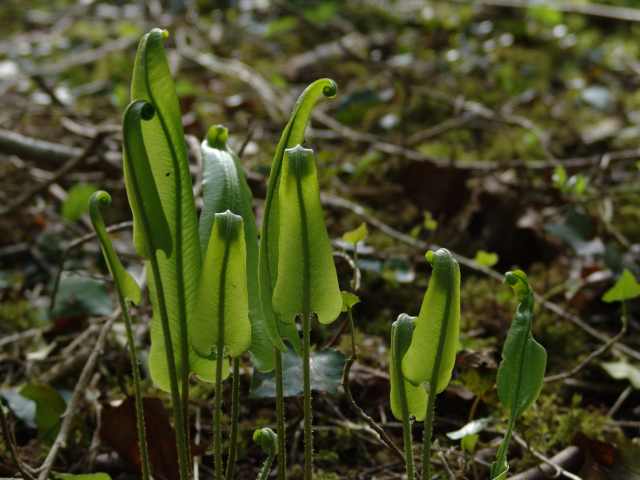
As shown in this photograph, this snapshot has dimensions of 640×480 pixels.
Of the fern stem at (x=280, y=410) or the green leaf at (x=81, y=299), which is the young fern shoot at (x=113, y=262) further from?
the green leaf at (x=81, y=299)

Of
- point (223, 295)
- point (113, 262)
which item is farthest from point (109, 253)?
point (223, 295)

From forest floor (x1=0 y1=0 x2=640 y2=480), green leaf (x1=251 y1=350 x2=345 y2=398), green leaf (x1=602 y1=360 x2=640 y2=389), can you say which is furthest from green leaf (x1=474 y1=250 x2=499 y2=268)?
green leaf (x1=251 y1=350 x2=345 y2=398)

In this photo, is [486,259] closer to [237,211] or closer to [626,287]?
[626,287]

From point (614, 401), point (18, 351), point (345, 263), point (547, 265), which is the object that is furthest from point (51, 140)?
point (614, 401)

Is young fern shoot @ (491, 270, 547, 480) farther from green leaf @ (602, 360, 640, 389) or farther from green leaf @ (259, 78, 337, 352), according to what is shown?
green leaf @ (602, 360, 640, 389)

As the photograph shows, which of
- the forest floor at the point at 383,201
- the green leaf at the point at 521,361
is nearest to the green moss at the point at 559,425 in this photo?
the forest floor at the point at 383,201

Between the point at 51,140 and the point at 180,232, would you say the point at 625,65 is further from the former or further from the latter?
the point at 180,232
